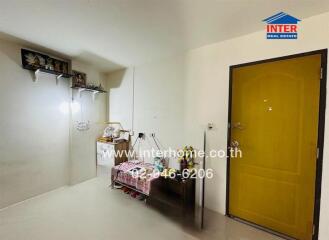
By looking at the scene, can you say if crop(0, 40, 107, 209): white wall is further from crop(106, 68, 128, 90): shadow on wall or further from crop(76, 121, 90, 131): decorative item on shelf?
crop(106, 68, 128, 90): shadow on wall

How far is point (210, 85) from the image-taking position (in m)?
2.27

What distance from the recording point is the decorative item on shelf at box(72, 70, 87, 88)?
9.71ft

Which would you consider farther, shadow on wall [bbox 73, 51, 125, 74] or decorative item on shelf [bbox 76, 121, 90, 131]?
decorative item on shelf [bbox 76, 121, 90, 131]

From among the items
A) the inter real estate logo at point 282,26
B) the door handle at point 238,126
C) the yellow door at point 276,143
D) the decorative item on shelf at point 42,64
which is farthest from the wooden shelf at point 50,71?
the inter real estate logo at point 282,26

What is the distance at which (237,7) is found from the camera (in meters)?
1.47

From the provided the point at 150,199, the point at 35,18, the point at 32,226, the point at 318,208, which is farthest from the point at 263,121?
the point at 32,226

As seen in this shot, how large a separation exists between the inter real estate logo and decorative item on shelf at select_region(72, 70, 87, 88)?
2930 millimetres

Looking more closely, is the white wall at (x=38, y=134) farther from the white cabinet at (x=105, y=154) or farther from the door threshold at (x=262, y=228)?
the door threshold at (x=262, y=228)

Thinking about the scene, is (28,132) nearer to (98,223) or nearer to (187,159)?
(98,223)

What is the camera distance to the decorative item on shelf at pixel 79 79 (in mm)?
2961

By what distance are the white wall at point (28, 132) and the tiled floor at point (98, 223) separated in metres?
0.29

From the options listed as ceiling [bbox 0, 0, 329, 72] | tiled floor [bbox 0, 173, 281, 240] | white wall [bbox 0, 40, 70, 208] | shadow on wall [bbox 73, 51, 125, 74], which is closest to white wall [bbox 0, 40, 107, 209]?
white wall [bbox 0, 40, 70, 208]

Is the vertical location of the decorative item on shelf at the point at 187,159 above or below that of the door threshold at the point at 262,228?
above

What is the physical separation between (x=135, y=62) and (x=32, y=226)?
2.75m
